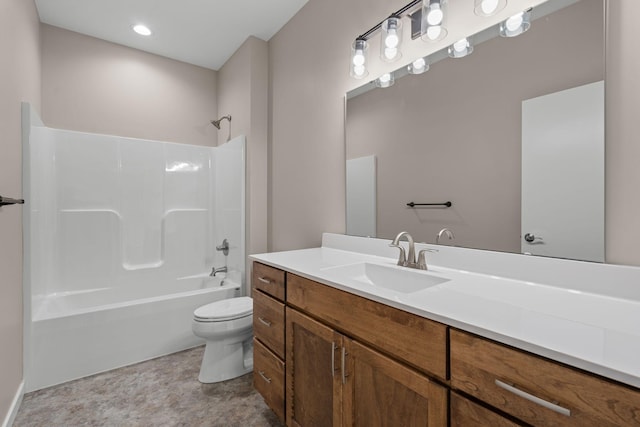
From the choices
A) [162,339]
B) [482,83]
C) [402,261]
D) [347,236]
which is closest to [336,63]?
[482,83]

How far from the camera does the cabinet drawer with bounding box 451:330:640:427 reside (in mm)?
513

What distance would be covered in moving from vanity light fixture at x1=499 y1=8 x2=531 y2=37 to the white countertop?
871mm

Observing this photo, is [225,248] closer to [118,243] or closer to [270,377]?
[118,243]

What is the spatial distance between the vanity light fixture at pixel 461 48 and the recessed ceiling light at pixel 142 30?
101 inches

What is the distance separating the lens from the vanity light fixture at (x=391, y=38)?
148 cm

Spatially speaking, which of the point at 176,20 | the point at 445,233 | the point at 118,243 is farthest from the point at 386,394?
the point at 176,20

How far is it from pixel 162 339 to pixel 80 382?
53 cm

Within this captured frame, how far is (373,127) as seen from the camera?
175 cm

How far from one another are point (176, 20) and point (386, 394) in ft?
9.81

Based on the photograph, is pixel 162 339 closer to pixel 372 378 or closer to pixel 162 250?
pixel 162 250

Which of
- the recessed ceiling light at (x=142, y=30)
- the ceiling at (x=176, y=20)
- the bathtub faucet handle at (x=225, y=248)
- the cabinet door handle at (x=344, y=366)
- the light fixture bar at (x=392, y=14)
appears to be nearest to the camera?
the cabinet door handle at (x=344, y=366)

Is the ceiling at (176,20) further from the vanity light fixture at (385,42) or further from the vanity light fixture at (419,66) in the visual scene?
the vanity light fixture at (419,66)

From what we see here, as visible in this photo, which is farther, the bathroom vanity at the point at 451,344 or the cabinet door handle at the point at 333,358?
the cabinet door handle at the point at 333,358

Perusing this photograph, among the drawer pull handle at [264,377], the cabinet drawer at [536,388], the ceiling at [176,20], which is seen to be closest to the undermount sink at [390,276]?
the cabinet drawer at [536,388]
